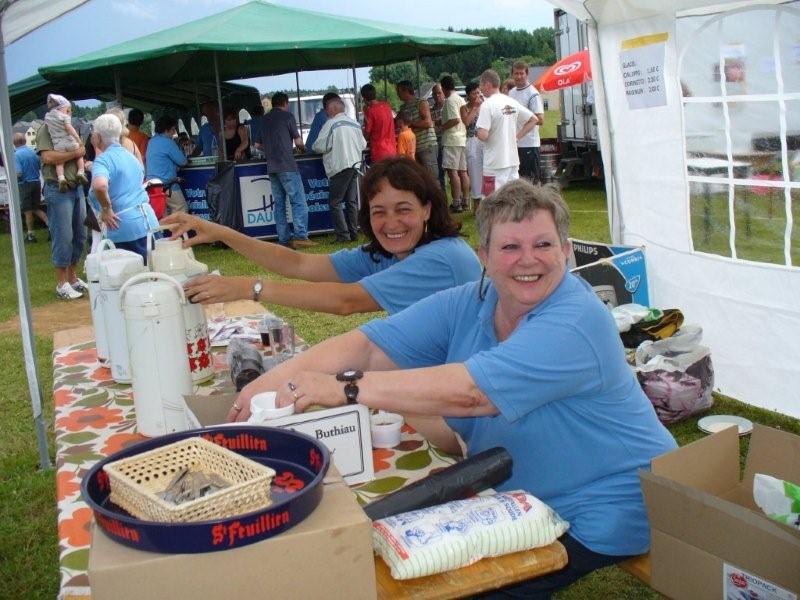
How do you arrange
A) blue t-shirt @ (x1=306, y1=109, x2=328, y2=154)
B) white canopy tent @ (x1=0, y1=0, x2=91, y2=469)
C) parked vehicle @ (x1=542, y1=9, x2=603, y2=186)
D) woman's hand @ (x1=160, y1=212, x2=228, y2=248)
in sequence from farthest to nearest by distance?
parked vehicle @ (x1=542, y1=9, x2=603, y2=186) < blue t-shirt @ (x1=306, y1=109, x2=328, y2=154) < white canopy tent @ (x1=0, y1=0, x2=91, y2=469) < woman's hand @ (x1=160, y1=212, x2=228, y2=248)

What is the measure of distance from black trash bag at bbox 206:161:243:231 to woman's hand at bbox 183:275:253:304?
24.6 feet

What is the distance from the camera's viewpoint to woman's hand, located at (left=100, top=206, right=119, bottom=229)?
6387mm

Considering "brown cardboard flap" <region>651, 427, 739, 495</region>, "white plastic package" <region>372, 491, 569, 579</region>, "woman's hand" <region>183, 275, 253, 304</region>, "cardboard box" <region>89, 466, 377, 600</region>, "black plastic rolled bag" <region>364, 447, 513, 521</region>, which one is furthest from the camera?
"woman's hand" <region>183, 275, 253, 304</region>

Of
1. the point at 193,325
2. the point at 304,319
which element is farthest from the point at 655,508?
the point at 304,319

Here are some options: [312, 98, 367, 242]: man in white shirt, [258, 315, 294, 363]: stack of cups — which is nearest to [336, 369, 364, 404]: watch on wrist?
[258, 315, 294, 363]: stack of cups

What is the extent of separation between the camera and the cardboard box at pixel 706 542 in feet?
5.16

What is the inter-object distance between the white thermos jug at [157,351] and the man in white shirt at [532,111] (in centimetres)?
901

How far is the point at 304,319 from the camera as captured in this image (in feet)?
21.7

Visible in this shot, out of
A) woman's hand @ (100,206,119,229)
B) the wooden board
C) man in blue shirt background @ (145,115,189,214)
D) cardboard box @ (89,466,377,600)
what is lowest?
the wooden board

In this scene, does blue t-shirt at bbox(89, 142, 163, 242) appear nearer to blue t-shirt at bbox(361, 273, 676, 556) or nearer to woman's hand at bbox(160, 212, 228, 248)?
woman's hand at bbox(160, 212, 228, 248)

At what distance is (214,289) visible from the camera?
2.33 m

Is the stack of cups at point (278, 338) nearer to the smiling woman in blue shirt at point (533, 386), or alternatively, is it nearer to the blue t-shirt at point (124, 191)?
the smiling woman in blue shirt at point (533, 386)

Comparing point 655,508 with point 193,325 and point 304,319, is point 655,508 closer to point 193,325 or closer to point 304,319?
point 193,325

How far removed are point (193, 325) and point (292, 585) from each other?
123cm
